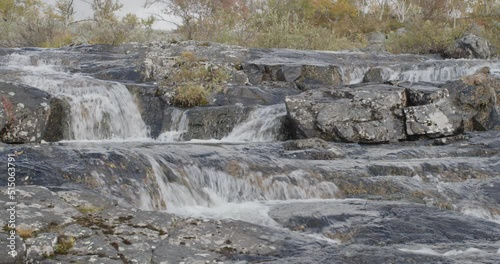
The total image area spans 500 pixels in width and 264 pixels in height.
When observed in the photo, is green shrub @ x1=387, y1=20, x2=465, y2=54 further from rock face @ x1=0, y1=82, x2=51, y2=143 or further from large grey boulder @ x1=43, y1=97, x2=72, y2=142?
rock face @ x1=0, y1=82, x2=51, y2=143

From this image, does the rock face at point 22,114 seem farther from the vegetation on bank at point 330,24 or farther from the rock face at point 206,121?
the vegetation on bank at point 330,24

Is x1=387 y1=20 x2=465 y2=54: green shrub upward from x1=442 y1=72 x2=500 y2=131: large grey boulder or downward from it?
upward

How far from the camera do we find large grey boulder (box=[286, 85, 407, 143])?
11.2 m

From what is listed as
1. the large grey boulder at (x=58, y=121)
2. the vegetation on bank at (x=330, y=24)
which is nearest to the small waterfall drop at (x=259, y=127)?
the large grey boulder at (x=58, y=121)

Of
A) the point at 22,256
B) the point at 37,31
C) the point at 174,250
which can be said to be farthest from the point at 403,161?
the point at 37,31

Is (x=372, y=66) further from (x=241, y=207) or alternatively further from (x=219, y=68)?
(x=241, y=207)

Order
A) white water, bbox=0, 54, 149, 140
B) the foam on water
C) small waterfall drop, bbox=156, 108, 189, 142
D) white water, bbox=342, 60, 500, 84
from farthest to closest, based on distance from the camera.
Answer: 1. white water, bbox=342, 60, 500, 84
2. small waterfall drop, bbox=156, 108, 189, 142
3. white water, bbox=0, 54, 149, 140
4. the foam on water

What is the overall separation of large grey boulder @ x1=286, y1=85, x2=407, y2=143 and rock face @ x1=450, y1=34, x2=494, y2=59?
10140 mm

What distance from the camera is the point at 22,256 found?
11.8ft

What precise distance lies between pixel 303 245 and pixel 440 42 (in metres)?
19.2

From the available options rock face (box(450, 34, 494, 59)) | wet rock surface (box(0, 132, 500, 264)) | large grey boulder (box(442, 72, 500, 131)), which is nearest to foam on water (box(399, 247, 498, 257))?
wet rock surface (box(0, 132, 500, 264))

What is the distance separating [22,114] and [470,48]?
55.7 ft

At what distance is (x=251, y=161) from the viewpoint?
7527 millimetres

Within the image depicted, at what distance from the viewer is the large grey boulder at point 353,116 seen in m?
11.2
